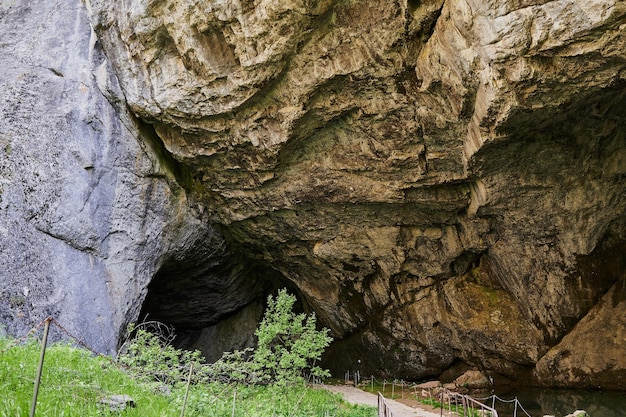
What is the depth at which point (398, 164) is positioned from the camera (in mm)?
11945

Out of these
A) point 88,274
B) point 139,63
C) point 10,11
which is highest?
point 10,11

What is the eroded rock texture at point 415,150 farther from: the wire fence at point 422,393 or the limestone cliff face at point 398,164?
the wire fence at point 422,393

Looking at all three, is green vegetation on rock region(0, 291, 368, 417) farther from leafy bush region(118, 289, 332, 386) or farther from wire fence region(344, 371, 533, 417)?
wire fence region(344, 371, 533, 417)

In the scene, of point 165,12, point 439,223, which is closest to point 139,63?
point 165,12

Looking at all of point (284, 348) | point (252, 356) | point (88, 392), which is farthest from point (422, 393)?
point (88, 392)

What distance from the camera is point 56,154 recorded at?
11398 millimetres

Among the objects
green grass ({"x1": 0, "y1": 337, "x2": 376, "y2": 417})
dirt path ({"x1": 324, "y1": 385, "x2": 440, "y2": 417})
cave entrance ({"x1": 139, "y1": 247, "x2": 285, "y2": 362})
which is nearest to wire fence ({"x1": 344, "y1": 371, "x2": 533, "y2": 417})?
dirt path ({"x1": 324, "y1": 385, "x2": 440, "y2": 417})

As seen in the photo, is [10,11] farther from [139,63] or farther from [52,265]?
[52,265]

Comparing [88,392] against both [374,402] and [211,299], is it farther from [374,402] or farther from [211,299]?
[211,299]

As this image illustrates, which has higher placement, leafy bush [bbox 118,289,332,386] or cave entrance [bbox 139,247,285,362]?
cave entrance [bbox 139,247,285,362]

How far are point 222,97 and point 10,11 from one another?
6775 mm

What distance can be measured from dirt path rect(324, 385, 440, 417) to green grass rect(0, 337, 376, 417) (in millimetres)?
3521

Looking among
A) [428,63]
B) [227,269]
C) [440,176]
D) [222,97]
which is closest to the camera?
[428,63]

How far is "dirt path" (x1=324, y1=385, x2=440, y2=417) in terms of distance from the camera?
1171 centimetres
